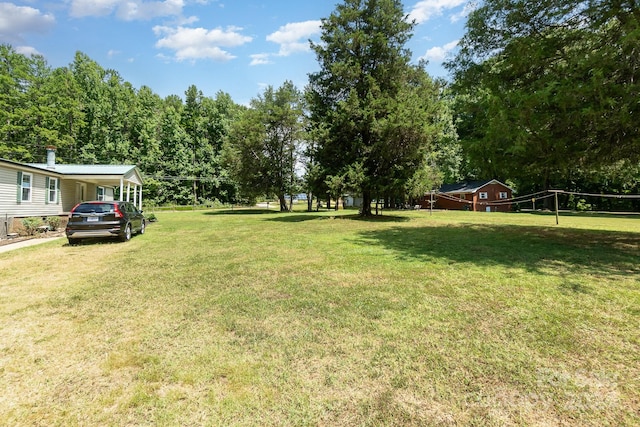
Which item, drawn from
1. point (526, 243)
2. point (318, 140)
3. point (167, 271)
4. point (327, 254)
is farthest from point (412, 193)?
point (167, 271)

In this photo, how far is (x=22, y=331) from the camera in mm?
3910

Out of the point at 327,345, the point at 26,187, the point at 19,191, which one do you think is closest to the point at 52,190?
the point at 26,187

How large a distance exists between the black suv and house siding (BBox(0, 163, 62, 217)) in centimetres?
572

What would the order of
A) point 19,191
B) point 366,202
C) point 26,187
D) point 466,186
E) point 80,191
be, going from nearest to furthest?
point 19,191 < point 26,187 < point 80,191 < point 366,202 < point 466,186

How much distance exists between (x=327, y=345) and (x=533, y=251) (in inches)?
296

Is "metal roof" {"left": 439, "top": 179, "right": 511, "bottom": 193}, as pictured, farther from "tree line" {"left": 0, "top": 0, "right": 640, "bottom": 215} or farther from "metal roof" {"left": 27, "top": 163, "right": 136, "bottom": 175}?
"metal roof" {"left": 27, "top": 163, "right": 136, "bottom": 175}

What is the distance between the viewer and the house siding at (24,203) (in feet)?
45.0

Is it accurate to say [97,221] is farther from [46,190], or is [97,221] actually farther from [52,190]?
[52,190]

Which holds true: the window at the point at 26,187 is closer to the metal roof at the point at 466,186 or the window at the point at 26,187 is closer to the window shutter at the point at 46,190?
the window shutter at the point at 46,190

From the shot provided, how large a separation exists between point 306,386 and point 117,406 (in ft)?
5.10

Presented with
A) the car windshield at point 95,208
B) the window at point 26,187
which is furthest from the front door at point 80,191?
the car windshield at point 95,208

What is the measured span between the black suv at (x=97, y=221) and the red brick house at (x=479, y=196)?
115 feet

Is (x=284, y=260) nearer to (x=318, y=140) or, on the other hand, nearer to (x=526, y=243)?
(x=526, y=243)

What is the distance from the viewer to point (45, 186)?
1733cm
